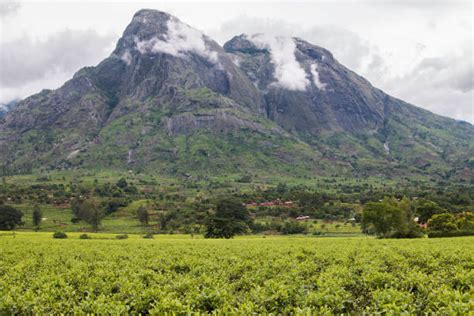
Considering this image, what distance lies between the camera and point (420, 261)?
94.6ft

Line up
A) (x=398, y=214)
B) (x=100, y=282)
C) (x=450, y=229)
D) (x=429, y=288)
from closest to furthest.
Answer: (x=429, y=288) < (x=100, y=282) < (x=450, y=229) < (x=398, y=214)

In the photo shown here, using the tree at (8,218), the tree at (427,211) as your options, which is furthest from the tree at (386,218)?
the tree at (8,218)

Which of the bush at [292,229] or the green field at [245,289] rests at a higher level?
the green field at [245,289]

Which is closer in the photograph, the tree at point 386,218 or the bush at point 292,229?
the tree at point 386,218

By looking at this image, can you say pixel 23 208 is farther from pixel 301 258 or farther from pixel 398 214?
pixel 301 258

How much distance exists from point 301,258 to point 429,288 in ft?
→ 58.1

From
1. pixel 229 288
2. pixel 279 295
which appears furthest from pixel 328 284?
pixel 229 288

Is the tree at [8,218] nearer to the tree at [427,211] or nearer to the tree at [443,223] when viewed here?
the tree at [443,223]

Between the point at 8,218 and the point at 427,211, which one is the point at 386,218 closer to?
the point at 427,211

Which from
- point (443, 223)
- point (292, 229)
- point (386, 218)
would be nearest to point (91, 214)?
point (292, 229)

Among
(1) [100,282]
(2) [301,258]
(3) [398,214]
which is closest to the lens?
(1) [100,282]

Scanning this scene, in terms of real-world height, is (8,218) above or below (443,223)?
above

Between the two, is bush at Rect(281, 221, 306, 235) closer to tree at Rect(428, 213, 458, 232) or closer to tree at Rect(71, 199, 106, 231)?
tree at Rect(428, 213, 458, 232)

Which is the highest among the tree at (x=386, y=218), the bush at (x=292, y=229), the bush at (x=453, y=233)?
the tree at (x=386, y=218)
